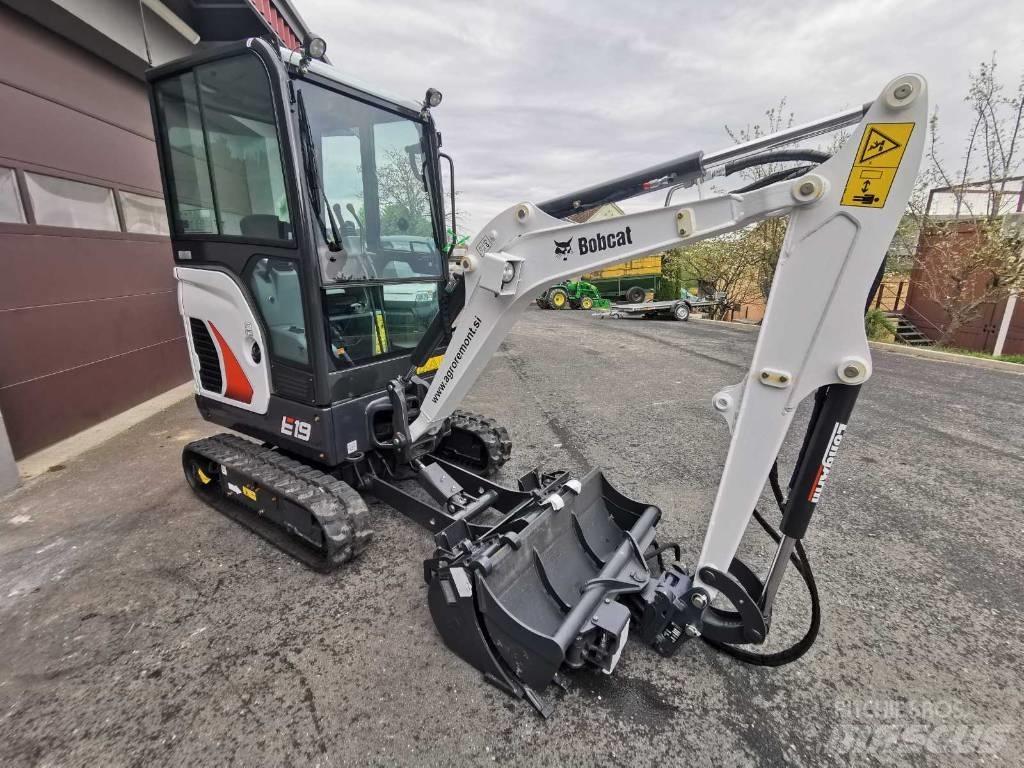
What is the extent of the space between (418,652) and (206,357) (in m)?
2.54

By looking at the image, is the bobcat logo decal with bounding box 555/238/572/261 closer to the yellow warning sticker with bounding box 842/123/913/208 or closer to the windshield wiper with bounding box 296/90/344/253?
the yellow warning sticker with bounding box 842/123/913/208

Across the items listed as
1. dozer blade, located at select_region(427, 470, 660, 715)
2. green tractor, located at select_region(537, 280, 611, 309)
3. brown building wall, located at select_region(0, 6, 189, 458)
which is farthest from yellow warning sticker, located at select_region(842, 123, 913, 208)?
green tractor, located at select_region(537, 280, 611, 309)

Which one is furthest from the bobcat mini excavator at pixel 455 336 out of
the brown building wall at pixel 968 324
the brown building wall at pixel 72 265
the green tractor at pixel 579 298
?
the green tractor at pixel 579 298

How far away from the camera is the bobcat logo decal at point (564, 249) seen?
2189 millimetres

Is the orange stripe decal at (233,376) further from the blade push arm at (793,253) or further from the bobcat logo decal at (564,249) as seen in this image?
the bobcat logo decal at (564,249)

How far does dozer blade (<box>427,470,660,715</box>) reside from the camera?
1976 mm

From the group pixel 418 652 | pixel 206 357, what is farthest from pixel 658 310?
pixel 418 652

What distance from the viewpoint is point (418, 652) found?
89.7 inches

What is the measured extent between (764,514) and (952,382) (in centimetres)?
634

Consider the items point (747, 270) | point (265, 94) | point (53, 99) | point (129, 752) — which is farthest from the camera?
point (747, 270)

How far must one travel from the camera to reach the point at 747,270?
58.4ft

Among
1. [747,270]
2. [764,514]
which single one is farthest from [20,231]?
[747,270]

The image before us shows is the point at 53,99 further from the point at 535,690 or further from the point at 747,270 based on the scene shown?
the point at 747,270

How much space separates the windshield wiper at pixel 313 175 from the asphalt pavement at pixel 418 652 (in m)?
1.97
